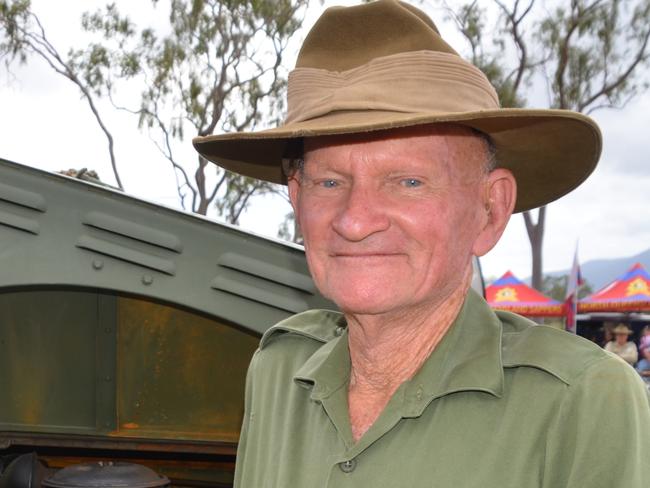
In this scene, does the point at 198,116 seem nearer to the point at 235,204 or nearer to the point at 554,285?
the point at 235,204

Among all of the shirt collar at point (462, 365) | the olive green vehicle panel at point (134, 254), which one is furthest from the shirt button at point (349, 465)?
the olive green vehicle panel at point (134, 254)

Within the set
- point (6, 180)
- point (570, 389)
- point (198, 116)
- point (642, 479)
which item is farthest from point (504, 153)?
point (198, 116)

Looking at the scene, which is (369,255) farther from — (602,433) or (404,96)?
(602,433)

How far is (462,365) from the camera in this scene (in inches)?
60.4

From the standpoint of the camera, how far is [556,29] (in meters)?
19.3

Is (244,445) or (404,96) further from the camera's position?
(244,445)

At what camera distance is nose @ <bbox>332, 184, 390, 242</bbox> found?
156 centimetres

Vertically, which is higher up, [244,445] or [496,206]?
[496,206]

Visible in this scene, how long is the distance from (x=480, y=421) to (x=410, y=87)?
55cm

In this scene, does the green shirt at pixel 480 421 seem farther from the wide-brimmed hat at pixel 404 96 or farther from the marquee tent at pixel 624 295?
the marquee tent at pixel 624 295

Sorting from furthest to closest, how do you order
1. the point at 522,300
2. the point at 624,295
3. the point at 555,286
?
the point at 555,286 → the point at 522,300 → the point at 624,295

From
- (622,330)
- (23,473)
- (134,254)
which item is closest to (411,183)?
(134,254)

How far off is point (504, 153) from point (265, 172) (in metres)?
0.56

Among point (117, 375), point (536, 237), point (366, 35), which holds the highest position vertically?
point (536, 237)
